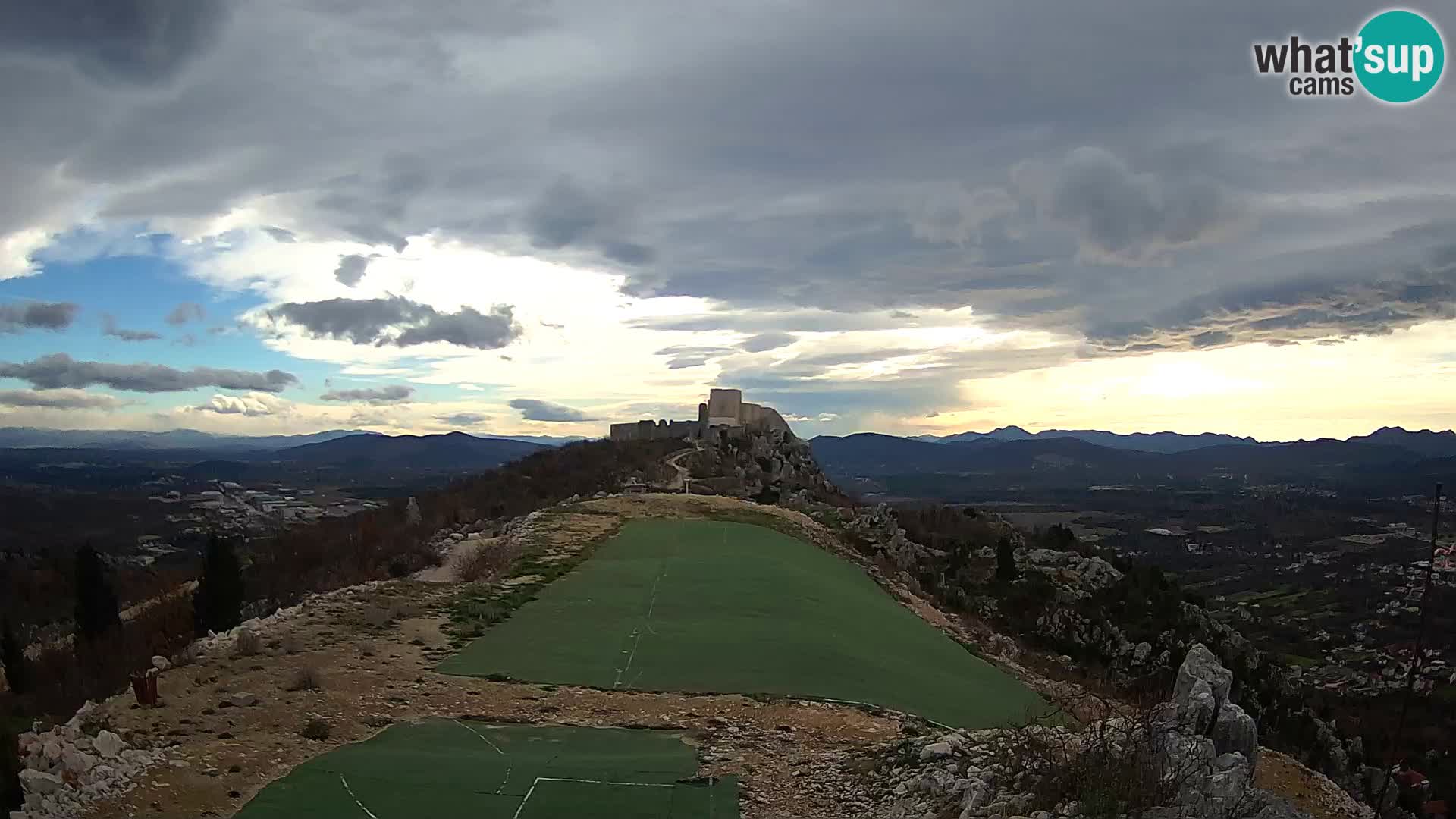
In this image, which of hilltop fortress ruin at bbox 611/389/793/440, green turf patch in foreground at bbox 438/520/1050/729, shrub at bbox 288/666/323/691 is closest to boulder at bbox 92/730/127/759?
shrub at bbox 288/666/323/691

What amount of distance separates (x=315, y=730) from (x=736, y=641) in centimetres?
699

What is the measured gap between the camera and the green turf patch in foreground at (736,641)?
1291cm

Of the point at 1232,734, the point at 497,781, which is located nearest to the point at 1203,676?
the point at 1232,734

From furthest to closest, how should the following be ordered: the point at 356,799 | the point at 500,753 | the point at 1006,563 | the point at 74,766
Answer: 1. the point at 1006,563
2. the point at 500,753
3. the point at 356,799
4. the point at 74,766

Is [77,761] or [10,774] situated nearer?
[10,774]

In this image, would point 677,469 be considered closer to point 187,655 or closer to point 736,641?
point 736,641

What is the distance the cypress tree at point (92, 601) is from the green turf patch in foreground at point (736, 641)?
13249 millimetres

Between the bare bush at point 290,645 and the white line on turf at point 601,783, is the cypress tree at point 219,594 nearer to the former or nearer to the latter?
the bare bush at point 290,645

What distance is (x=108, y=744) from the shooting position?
26.6 feet

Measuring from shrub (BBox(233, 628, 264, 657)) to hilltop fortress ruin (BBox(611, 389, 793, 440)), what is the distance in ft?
163

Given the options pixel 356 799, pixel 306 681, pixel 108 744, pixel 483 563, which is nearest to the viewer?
pixel 356 799

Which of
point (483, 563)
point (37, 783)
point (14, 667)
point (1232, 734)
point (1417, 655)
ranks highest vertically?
point (1417, 655)

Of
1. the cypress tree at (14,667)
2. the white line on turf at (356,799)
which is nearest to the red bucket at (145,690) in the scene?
the white line on turf at (356,799)

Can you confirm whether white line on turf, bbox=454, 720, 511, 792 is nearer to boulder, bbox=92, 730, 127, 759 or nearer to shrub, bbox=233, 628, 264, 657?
boulder, bbox=92, 730, 127, 759
